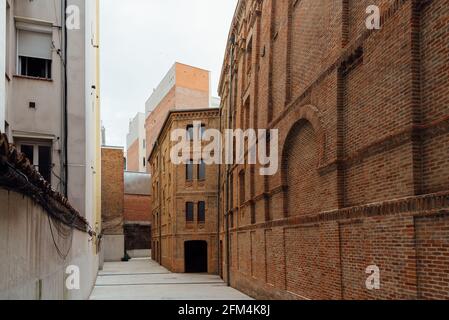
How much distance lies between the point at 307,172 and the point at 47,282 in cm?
715

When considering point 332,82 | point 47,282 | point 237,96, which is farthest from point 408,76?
point 237,96

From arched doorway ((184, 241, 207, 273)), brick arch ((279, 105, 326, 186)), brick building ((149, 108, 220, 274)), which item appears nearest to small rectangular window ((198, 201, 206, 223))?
brick building ((149, 108, 220, 274))

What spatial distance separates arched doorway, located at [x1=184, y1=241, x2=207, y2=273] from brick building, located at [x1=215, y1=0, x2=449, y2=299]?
1466 cm

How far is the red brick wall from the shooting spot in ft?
167

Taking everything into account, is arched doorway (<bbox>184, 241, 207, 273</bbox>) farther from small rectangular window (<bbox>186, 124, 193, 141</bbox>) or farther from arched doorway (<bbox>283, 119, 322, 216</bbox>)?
arched doorway (<bbox>283, 119, 322, 216</bbox>)

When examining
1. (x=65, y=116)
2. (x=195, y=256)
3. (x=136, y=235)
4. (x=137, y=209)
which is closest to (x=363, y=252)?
(x=65, y=116)

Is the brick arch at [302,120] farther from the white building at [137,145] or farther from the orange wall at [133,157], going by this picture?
the orange wall at [133,157]

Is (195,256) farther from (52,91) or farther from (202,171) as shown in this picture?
(52,91)

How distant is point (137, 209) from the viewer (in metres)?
51.6

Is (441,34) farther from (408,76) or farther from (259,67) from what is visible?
(259,67)

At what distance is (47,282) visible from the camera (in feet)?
21.1

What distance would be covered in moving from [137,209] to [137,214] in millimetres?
598

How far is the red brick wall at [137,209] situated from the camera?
51000 millimetres

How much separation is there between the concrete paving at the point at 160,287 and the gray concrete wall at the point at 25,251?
40.9ft
